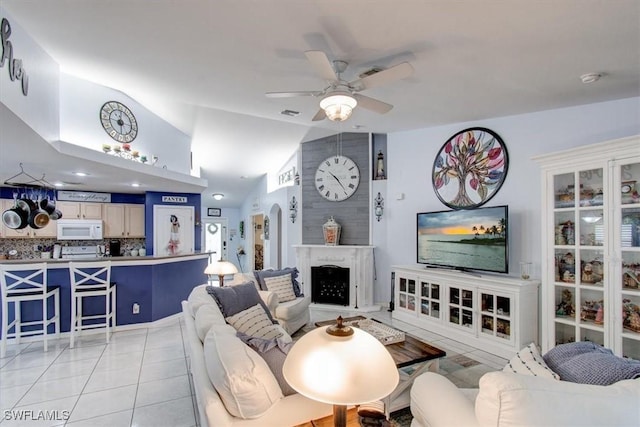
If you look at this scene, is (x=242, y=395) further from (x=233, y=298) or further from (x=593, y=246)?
(x=593, y=246)

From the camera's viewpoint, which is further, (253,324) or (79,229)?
(79,229)

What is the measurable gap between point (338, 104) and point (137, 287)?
407cm

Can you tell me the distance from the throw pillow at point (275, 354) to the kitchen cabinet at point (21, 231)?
17.5 ft

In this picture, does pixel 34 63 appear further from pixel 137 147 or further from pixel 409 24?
pixel 409 24

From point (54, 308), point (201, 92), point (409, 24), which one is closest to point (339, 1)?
point (409, 24)

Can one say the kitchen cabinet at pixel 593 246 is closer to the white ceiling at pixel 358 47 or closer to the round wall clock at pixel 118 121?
the white ceiling at pixel 358 47

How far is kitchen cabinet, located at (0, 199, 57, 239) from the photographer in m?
5.06

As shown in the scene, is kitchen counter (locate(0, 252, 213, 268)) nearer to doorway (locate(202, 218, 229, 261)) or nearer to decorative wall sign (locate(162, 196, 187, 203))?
decorative wall sign (locate(162, 196, 187, 203))

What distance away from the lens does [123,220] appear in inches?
230

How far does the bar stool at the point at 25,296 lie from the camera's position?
3.50 metres

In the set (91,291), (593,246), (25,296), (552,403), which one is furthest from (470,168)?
(25,296)

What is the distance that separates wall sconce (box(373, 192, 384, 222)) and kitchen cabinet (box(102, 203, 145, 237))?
451 cm

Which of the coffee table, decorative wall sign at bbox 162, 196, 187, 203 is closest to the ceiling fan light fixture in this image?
the coffee table

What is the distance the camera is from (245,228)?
10.8 metres
